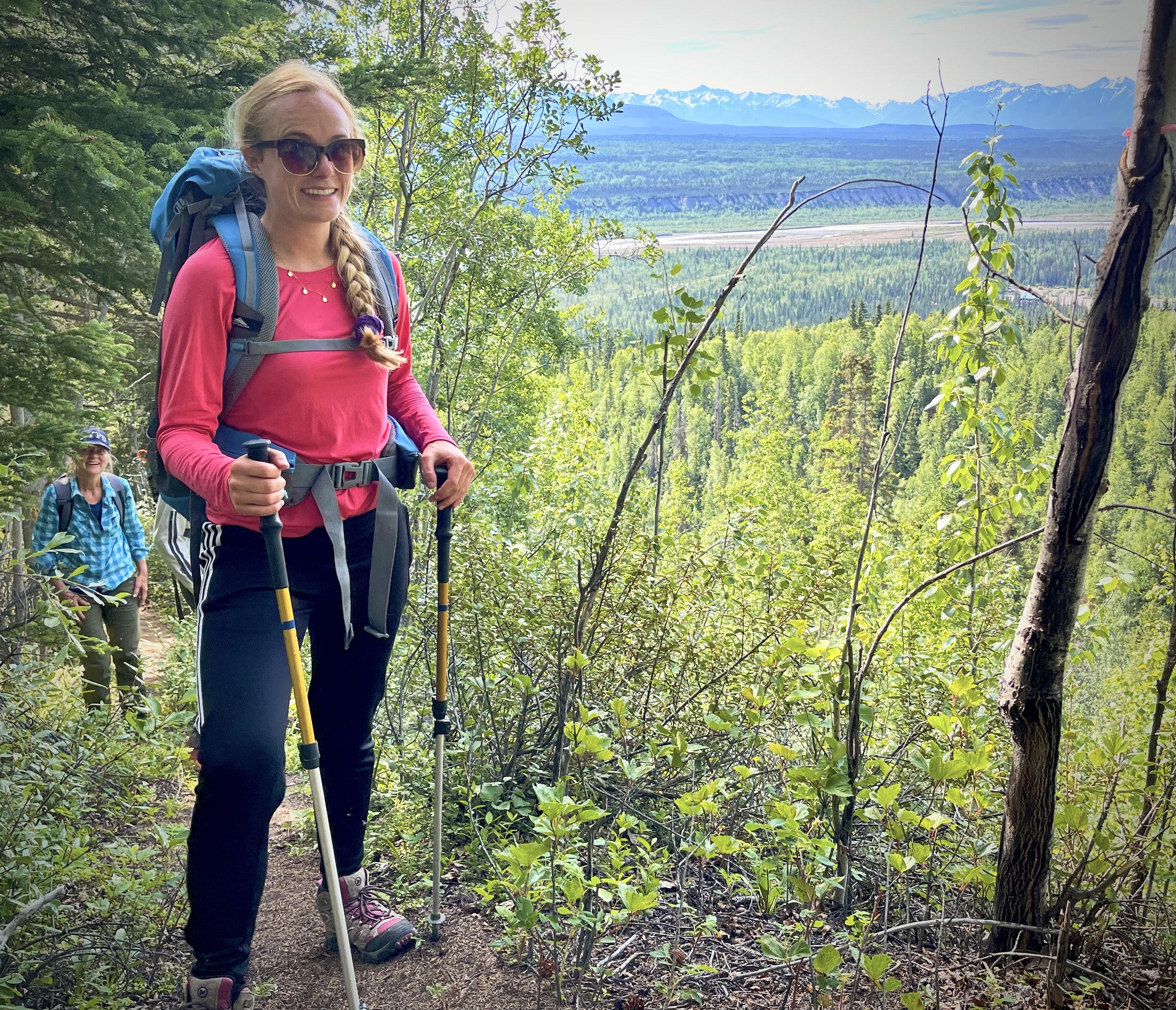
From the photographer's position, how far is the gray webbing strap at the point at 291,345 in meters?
2.04

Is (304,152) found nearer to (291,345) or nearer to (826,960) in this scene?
(291,345)

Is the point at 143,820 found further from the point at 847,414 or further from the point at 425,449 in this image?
the point at 847,414

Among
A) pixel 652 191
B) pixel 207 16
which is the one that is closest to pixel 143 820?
pixel 207 16

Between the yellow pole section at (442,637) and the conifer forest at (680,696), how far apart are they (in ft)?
1.37

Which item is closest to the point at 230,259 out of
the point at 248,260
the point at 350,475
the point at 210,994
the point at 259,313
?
the point at 248,260

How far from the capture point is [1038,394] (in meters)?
55.7

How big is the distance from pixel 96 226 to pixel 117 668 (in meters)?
3.30

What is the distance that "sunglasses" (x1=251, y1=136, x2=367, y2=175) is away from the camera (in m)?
2.15

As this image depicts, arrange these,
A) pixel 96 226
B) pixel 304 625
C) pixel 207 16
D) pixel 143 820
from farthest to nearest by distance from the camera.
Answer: pixel 207 16
pixel 96 226
pixel 143 820
pixel 304 625

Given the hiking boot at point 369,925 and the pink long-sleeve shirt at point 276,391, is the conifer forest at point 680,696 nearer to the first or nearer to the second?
the hiking boot at point 369,925

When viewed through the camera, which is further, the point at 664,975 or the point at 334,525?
the point at 664,975

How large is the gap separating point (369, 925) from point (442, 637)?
0.89 meters

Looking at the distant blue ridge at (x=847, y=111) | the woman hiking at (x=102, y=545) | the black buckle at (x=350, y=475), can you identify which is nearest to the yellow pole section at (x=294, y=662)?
the black buckle at (x=350, y=475)

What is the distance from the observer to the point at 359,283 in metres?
2.25
